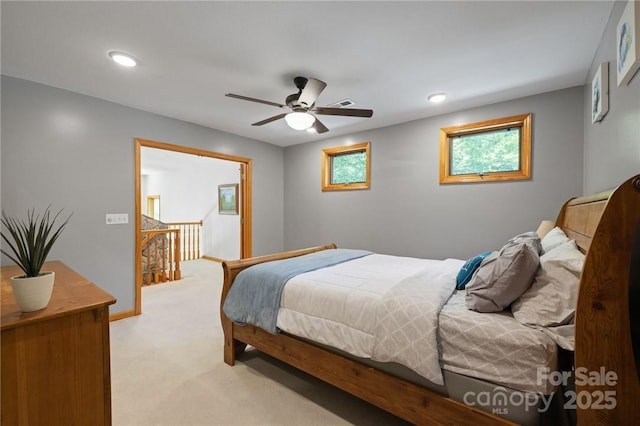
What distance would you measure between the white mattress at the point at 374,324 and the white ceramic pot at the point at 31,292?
1.25 m

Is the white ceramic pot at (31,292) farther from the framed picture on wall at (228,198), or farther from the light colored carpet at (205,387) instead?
the framed picture on wall at (228,198)

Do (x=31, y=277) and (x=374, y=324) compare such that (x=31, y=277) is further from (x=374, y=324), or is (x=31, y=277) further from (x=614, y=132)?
(x=614, y=132)

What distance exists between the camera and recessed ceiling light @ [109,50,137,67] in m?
2.17

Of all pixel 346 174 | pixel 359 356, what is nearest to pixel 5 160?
pixel 359 356

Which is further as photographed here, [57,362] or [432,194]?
[432,194]

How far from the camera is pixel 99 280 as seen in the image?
10.1 ft

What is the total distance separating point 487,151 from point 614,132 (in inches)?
62.6

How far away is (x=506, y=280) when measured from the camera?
134cm

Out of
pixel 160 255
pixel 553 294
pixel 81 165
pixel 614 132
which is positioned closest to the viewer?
pixel 553 294

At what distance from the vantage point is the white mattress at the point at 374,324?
3.82 feet

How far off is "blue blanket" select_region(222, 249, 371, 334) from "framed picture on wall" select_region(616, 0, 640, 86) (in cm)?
218

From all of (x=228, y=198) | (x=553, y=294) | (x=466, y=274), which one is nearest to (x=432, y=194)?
(x=466, y=274)

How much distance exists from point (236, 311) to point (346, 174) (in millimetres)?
3013

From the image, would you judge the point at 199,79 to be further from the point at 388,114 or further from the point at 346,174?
the point at 346,174
